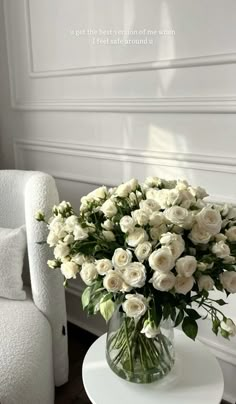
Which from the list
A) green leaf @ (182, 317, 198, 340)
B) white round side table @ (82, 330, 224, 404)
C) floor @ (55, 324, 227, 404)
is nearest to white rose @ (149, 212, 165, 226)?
green leaf @ (182, 317, 198, 340)

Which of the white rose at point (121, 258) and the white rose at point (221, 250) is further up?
the white rose at point (221, 250)

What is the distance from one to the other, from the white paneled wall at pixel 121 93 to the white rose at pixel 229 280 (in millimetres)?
440

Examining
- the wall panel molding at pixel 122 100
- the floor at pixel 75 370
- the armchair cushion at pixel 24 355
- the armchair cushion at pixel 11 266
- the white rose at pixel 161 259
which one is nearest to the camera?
the white rose at pixel 161 259

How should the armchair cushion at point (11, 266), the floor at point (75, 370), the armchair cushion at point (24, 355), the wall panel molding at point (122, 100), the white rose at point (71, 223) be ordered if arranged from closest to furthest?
the white rose at point (71, 223)
the armchair cushion at point (24, 355)
the wall panel molding at point (122, 100)
the armchair cushion at point (11, 266)
the floor at point (75, 370)

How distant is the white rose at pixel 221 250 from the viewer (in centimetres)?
75

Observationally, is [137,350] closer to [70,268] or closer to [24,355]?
[70,268]

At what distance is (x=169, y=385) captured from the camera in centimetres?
93

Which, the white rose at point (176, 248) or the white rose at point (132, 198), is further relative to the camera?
the white rose at point (132, 198)

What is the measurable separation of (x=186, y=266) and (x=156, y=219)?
11 cm

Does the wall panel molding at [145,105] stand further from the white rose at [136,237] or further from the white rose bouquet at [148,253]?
the white rose at [136,237]

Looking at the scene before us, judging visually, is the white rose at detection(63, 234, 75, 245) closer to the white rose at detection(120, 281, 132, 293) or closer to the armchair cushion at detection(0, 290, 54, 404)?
the white rose at detection(120, 281, 132, 293)

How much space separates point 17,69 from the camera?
5.68 feet

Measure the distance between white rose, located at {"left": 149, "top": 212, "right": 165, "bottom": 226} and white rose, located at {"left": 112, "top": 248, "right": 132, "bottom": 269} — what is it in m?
0.08

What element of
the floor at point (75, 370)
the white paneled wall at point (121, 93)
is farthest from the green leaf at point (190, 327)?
the floor at point (75, 370)
